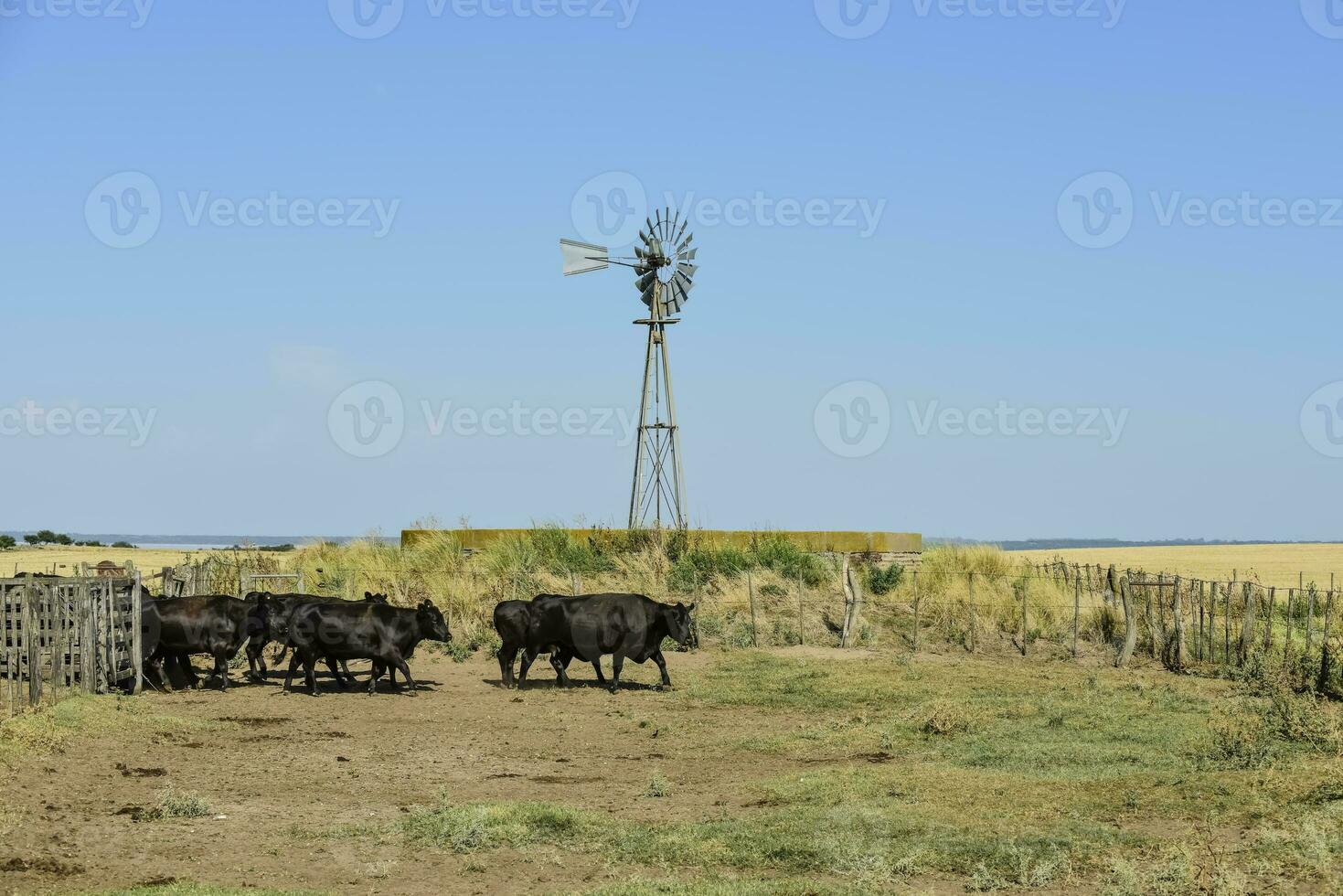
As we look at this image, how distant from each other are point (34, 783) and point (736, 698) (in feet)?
31.0

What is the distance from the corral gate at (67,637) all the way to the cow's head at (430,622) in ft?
12.4

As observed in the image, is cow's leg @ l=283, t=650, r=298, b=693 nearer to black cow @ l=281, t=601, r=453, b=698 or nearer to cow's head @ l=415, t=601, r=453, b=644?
black cow @ l=281, t=601, r=453, b=698

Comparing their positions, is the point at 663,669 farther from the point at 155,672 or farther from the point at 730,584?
the point at 730,584

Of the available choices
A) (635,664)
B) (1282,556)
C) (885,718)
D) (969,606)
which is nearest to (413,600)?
(635,664)

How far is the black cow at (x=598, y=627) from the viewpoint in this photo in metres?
20.3

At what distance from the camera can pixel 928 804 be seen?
11.1 m

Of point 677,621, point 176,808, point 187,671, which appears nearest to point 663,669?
point 677,621

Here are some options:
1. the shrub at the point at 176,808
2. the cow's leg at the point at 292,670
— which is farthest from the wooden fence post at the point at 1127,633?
the shrub at the point at 176,808

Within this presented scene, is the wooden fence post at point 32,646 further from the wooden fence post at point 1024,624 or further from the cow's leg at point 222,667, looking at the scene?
the wooden fence post at point 1024,624

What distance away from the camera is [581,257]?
3525cm

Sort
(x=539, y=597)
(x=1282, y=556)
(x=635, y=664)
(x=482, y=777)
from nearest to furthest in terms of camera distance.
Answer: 1. (x=482, y=777)
2. (x=539, y=597)
3. (x=635, y=664)
4. (x=1282, y=556)

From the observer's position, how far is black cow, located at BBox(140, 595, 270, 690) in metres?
19.0

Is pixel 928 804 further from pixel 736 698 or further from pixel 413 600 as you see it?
pixel 413 600

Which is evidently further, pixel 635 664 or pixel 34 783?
pixel 635 664
